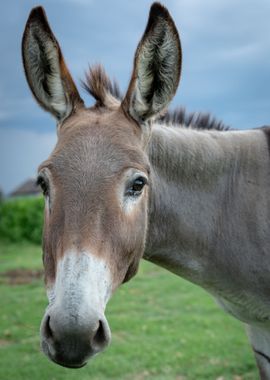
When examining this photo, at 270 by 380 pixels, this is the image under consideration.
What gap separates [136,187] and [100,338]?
0.85 metres

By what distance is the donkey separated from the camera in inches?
93.8

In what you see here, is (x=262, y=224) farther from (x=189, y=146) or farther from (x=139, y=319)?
(x=139, y=319)

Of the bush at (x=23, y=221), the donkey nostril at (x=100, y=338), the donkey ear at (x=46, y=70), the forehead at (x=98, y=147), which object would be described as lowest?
the bush at (x=23, y=221)

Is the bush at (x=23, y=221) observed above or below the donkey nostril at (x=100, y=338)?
below

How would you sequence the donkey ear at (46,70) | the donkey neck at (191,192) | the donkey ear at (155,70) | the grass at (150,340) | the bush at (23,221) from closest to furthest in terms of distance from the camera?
the donkey ear at (155,70) → the donkey ear at (46,70) → the donkey neck at (191,192) → the grass at (150,340) → the bush at (23,221)

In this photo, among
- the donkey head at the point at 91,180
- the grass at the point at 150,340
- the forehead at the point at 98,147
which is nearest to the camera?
the donkey head at the point at 91,180

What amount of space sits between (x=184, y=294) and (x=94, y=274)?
9101 millimetres

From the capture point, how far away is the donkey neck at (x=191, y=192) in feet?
11.3

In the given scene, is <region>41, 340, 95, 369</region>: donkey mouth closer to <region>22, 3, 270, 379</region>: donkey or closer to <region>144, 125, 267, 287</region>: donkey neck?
<region>22, 3, 270, 379</region>: donkey

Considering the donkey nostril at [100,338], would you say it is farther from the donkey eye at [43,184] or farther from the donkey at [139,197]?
the donkey eye at [43,184]

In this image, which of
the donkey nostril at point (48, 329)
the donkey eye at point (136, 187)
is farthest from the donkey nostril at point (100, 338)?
the donkey eye at point (136, 187)

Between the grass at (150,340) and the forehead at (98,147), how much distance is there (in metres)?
4.45

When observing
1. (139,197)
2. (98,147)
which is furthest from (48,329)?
(98,147)

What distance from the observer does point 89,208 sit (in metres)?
2.53
